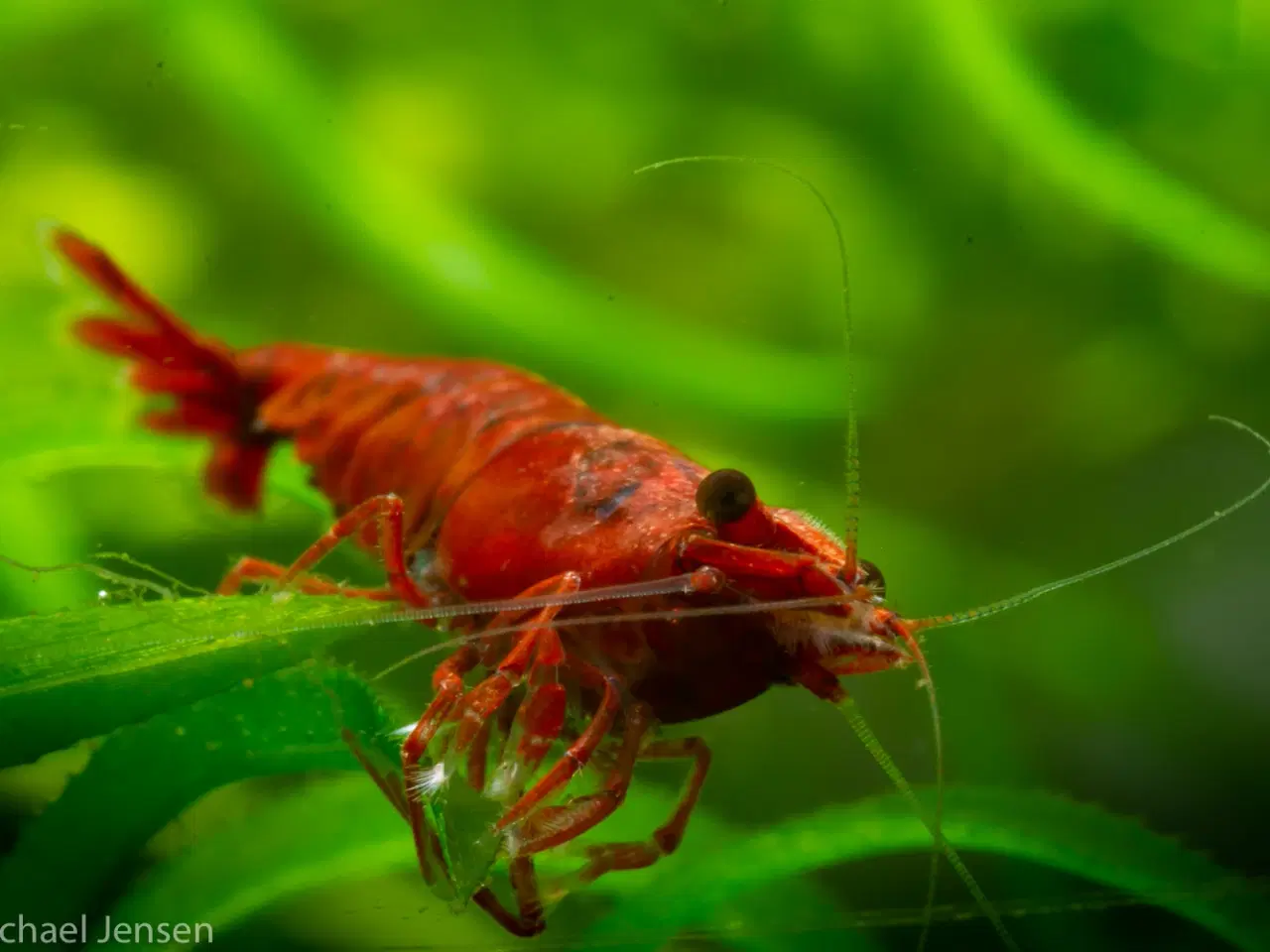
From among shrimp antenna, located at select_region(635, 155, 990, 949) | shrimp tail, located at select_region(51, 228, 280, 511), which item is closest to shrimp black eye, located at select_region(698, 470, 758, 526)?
shrimp antenna, located at select_region(635, 155, 990, 949)

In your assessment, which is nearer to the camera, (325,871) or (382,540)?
(325,871)

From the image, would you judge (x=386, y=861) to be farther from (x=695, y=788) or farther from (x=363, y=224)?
(x=363, y=224)

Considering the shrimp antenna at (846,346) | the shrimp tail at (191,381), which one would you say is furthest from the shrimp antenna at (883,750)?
the shrimp tail at (191,381)

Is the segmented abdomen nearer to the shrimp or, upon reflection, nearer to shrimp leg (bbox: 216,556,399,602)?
the shrimp

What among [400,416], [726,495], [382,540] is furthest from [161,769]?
[400,416]

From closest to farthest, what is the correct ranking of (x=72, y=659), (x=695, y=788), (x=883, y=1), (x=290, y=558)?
1. (x=72, y=659)
2. (x=695, y=788)
3. (x=883, y=1)
4. (x=290, y=558)

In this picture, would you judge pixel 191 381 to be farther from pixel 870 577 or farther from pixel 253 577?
pixel 870 577

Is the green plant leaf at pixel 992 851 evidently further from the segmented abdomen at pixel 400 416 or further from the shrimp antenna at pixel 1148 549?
the segmented abdomen at pixel 400 416

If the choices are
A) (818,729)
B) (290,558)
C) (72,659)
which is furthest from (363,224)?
(818,729)
